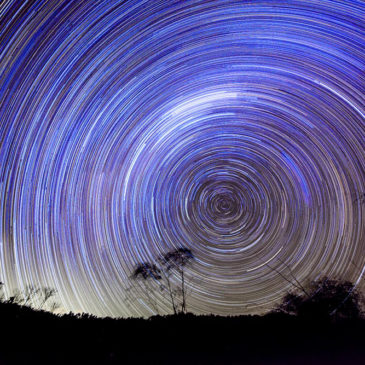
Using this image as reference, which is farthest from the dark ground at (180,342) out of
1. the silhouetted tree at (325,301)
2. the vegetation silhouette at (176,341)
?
the silhouetted tree at (325,301)

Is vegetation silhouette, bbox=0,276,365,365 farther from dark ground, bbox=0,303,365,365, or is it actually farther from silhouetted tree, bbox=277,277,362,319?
silhouetted tree, bbox=277,277,362,319

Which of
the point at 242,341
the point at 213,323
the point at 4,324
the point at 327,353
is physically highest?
the point at 4,324

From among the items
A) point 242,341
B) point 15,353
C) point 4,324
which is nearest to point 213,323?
point 242,341

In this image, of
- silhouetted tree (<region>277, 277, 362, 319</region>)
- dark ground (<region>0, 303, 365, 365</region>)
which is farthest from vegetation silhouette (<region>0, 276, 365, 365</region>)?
silhouetted tree (<region>277, 277, 362, 319</region>)

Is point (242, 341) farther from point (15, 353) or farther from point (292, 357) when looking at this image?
point (15, 353)

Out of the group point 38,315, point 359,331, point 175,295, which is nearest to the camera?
point 359,331

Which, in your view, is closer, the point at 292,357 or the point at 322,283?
the point at 292,357
